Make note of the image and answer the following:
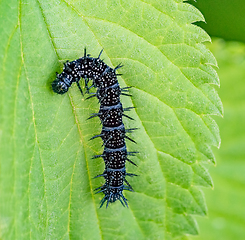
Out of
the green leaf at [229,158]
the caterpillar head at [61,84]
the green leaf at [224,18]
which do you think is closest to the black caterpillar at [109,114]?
the caterpillar head at [61,84]

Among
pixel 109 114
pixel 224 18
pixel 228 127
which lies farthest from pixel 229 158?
pixel 224 18

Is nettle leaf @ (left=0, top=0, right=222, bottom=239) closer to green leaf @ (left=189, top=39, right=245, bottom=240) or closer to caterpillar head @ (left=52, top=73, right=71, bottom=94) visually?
caterpillar head @ (left=52, top=73, right=71, bottom=94)

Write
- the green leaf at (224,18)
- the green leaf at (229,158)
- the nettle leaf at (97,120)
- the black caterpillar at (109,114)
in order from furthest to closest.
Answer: the green leaf at (224,18) → the green leaf at (229,158) → the black caterpillar at (109,114) → the nettle leaf at (97,120)

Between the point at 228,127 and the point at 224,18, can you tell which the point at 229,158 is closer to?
the point at 228,127

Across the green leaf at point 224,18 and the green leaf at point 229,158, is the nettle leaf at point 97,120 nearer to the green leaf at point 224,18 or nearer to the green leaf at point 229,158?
the green leaf at point 229,158

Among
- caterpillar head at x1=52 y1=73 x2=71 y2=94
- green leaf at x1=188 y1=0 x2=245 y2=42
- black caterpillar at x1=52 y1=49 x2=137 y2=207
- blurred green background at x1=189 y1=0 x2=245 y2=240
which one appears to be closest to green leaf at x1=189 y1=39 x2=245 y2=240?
blurred green background at x1=189 y1=0 x2=245 y2=240
